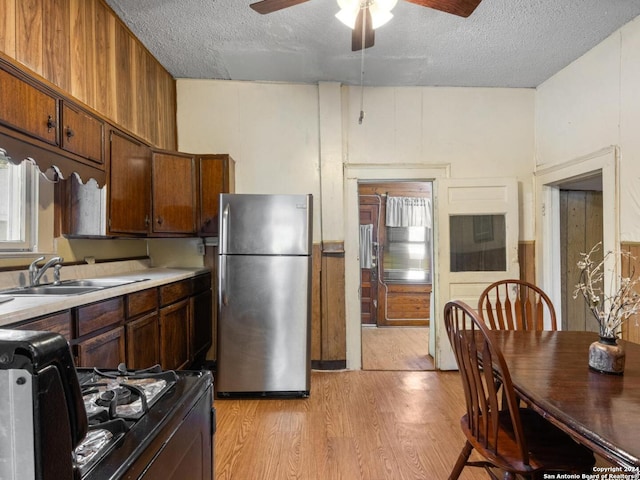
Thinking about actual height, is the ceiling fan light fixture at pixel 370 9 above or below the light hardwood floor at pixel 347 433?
above

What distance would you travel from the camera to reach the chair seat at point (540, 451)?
1.21 metres

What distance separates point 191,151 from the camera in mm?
3328

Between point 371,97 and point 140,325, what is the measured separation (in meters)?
2.76

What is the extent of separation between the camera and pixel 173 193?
2.91 m

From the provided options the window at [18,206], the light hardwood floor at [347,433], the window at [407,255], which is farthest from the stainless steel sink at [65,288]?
the window at [407,255]

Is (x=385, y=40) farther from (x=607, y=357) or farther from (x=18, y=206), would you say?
(x=18, y=206)

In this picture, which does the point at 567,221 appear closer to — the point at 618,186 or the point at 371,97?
the point at 618,186

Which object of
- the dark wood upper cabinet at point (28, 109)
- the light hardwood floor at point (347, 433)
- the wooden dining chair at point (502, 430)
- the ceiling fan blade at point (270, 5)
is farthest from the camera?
the light hardwood floor at point (347, 433)

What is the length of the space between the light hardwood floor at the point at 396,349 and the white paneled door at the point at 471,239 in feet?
1.20

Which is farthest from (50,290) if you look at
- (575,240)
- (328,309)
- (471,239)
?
(575,240)

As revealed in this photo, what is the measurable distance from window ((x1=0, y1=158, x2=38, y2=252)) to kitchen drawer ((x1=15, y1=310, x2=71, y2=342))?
74 centimetres

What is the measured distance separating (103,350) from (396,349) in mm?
3083

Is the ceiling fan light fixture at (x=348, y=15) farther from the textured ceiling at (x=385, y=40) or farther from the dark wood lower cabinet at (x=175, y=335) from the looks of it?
the dark wood lower cabinet at (x=175, y=335)

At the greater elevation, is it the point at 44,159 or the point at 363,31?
A: the point at 363,31
